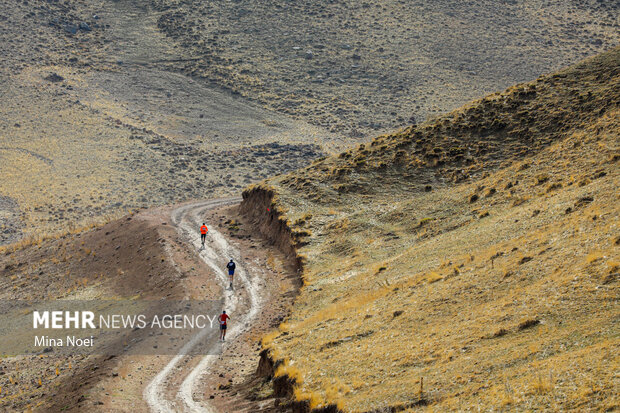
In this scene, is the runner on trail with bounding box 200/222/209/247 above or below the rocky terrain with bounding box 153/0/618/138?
below

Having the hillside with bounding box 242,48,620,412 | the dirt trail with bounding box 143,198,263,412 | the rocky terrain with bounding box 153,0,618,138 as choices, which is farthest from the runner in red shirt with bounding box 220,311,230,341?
the rocky terrain with bounding box 153,0,618,138

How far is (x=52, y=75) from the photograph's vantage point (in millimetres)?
86250

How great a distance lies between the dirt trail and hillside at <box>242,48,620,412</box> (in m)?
2.62

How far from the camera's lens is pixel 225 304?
1182 inches

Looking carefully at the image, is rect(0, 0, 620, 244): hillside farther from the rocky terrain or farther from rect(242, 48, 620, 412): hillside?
rect(242, 48, 620, 412): hillside

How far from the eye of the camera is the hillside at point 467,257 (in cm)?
1397

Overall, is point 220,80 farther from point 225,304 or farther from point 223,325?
point 223,325

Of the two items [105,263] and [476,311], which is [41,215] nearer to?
[105,263]

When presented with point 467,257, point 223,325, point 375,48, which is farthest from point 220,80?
point 467,257

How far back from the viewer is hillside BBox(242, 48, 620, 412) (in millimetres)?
13969

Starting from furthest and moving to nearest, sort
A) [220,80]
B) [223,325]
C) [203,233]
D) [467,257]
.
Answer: [220,80]
[203,233]
[223,325]
[467,257]

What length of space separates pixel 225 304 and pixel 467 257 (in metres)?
11.7

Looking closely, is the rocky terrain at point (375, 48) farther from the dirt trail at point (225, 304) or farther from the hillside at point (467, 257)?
the dirt trail at point (225, 304)

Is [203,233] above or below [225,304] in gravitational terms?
below
